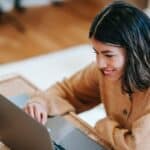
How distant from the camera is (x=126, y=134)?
1.23m

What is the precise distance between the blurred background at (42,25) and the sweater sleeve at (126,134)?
Answer: 1.96 m

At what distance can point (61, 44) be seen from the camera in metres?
3.45

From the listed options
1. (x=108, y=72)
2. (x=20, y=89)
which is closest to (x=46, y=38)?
(x=20, y=89)

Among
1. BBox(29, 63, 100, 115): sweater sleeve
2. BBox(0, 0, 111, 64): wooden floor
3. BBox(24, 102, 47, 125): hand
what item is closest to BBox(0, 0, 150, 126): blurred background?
BBox(0, 0, 111, 64): wooden floor

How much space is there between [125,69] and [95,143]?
254 millimetres

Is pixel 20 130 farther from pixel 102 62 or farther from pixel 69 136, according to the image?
pixel 102 62

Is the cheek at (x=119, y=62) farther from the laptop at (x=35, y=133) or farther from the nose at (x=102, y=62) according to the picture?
the laptop at (x=35, y=133)

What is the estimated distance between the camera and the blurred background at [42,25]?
3.33 meters

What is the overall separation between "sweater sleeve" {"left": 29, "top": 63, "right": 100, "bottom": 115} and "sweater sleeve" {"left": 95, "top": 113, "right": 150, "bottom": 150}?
0.20 metres

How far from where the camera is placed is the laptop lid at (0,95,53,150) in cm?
106

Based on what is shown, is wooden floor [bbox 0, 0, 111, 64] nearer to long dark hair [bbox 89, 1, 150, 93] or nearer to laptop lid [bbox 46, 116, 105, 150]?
laptop lid [bbox 46, 116, 105, 150]

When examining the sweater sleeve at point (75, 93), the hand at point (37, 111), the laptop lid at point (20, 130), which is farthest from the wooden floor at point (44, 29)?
the laptop lid at point (20, 130)

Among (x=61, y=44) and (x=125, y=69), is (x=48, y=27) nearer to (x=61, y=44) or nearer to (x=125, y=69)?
(x=61, y=44)

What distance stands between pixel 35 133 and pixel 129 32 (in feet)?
1.24
